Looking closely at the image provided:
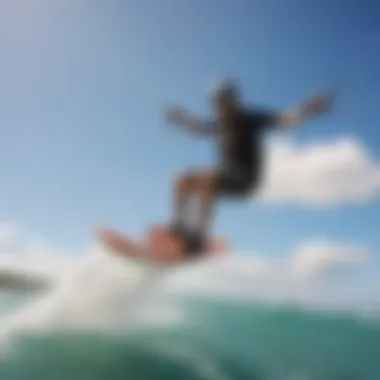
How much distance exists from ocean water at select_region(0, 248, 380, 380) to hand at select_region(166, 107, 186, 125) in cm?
75

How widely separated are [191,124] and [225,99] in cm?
20

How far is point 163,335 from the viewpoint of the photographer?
128 inches

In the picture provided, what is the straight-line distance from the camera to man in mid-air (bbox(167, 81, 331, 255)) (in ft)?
9.90

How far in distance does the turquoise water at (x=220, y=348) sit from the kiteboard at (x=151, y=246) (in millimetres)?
298

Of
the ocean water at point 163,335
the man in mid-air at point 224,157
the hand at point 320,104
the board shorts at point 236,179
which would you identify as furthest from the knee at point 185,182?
the hand at point 320,104

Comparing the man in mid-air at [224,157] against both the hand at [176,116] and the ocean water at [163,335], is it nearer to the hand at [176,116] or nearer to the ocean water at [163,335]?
the hand at [176,116]

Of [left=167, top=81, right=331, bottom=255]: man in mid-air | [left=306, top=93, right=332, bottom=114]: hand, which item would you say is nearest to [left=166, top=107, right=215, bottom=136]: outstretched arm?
[left=167, top=81, right=331, bottom=255]: man in mid-air

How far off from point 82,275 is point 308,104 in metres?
1.40

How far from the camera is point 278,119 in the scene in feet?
9.97

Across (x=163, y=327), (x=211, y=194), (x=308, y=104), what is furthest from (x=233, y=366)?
(x=308, y=104)

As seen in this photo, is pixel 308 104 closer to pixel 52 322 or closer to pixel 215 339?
pixel 215 339

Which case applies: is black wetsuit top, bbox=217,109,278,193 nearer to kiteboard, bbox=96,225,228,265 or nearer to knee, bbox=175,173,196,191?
knee, bbox=175,173,196,191

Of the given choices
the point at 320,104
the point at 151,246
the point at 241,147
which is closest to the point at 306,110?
the point at 320,104

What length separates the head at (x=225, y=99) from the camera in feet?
9.88
